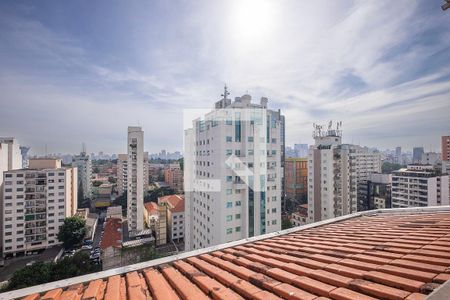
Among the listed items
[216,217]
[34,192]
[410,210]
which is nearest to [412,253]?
[410,210]

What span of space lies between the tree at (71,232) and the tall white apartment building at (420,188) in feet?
173

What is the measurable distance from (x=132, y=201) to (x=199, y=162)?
1905 centimetres

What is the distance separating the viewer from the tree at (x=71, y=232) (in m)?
33.2

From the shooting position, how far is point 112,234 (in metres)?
37.6

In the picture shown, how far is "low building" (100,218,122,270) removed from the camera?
2692 cm

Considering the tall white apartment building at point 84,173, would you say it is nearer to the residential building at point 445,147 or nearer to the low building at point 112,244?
the low building at point 112,244

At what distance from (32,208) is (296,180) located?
58832mm

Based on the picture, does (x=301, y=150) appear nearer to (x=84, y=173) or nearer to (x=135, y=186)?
(x=84, y=173)

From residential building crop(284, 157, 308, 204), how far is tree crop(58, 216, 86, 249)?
1980 inches

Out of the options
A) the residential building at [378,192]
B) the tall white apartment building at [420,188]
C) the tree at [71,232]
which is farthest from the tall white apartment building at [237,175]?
the residential building at [378,192]

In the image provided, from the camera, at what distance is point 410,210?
8.45m

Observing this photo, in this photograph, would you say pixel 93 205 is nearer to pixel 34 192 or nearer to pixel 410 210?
pixel 34 192

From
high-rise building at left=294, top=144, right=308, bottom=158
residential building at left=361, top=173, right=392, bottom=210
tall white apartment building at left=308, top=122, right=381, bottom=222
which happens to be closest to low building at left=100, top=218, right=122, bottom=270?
tall white apartment building at left=308, top=122, right=381, bottom=222

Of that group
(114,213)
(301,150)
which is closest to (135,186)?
(114,213)
